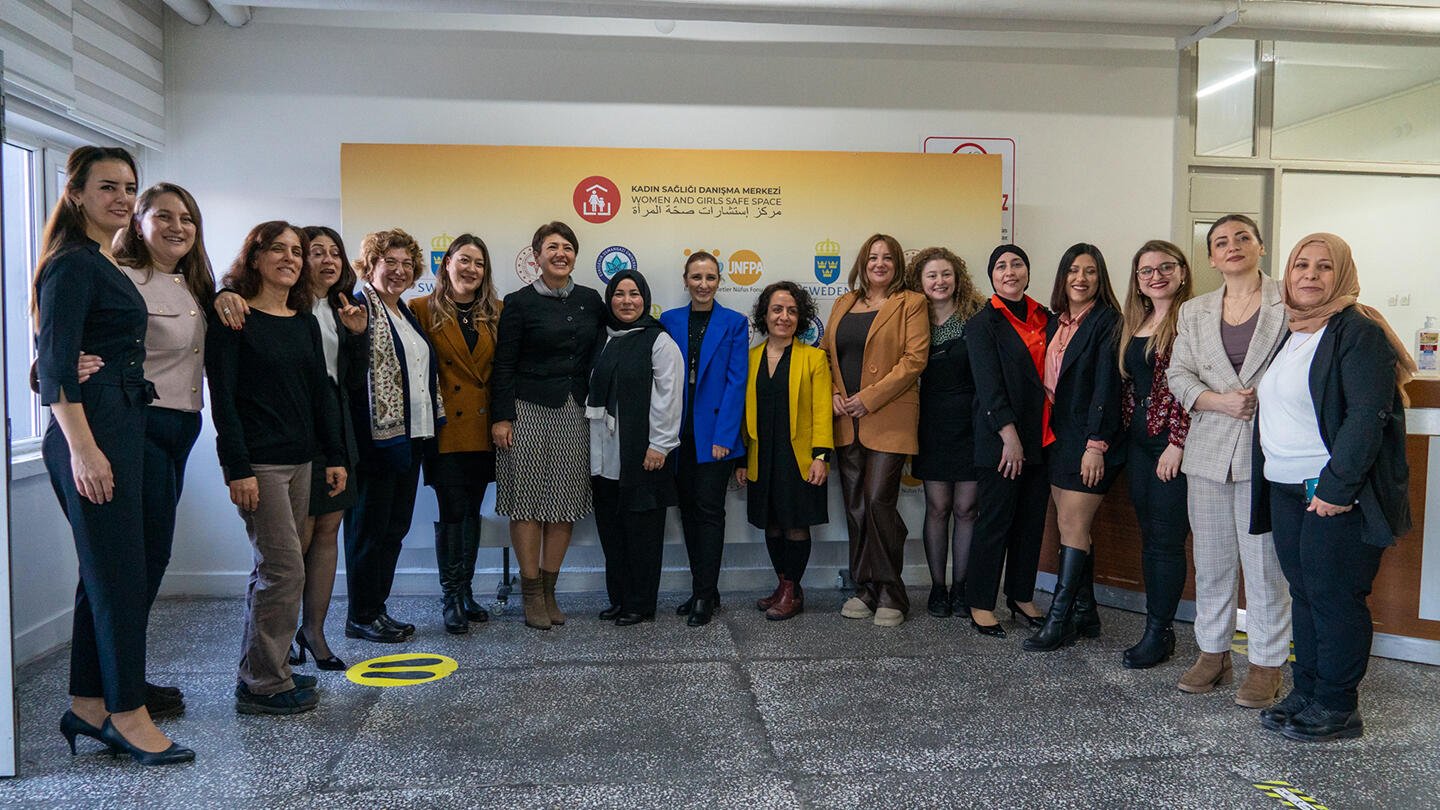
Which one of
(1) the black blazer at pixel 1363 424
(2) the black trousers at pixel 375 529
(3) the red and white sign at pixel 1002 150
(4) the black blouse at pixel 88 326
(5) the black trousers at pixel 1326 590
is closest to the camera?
(4) the black blouse at pixel 88 326

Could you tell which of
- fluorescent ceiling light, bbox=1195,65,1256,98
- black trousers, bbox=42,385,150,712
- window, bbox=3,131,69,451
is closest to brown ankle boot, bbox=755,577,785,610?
black trousers, bbox=42,385,150,712

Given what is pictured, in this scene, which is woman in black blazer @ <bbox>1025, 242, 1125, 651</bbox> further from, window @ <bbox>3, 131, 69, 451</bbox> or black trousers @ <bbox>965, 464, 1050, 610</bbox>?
window @ <bbox>3, 131, 69, 451</bbox>

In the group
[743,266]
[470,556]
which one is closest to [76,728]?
[470,556]

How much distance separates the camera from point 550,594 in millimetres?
4250

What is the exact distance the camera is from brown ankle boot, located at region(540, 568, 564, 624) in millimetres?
4211

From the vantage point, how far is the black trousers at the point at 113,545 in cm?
254

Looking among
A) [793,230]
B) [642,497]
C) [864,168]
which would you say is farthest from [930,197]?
[642,497]

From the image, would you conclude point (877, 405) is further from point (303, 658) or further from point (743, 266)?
point (303, 658)

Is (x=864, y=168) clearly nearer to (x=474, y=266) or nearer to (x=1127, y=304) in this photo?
(x=1127, y=304)

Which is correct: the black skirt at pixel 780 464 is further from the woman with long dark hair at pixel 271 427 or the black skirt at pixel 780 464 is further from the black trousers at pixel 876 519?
the woman with long dark hair at pixel 271 427

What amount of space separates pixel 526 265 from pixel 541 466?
1183 millimetres

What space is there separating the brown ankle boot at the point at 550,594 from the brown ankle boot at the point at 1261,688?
2814 mm

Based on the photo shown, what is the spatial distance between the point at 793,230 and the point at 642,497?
5.42 ft

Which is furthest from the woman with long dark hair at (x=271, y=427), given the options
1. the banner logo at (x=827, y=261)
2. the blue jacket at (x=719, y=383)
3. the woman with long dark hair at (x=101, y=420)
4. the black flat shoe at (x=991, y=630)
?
the black flat shoe at (x=991, y=630)
